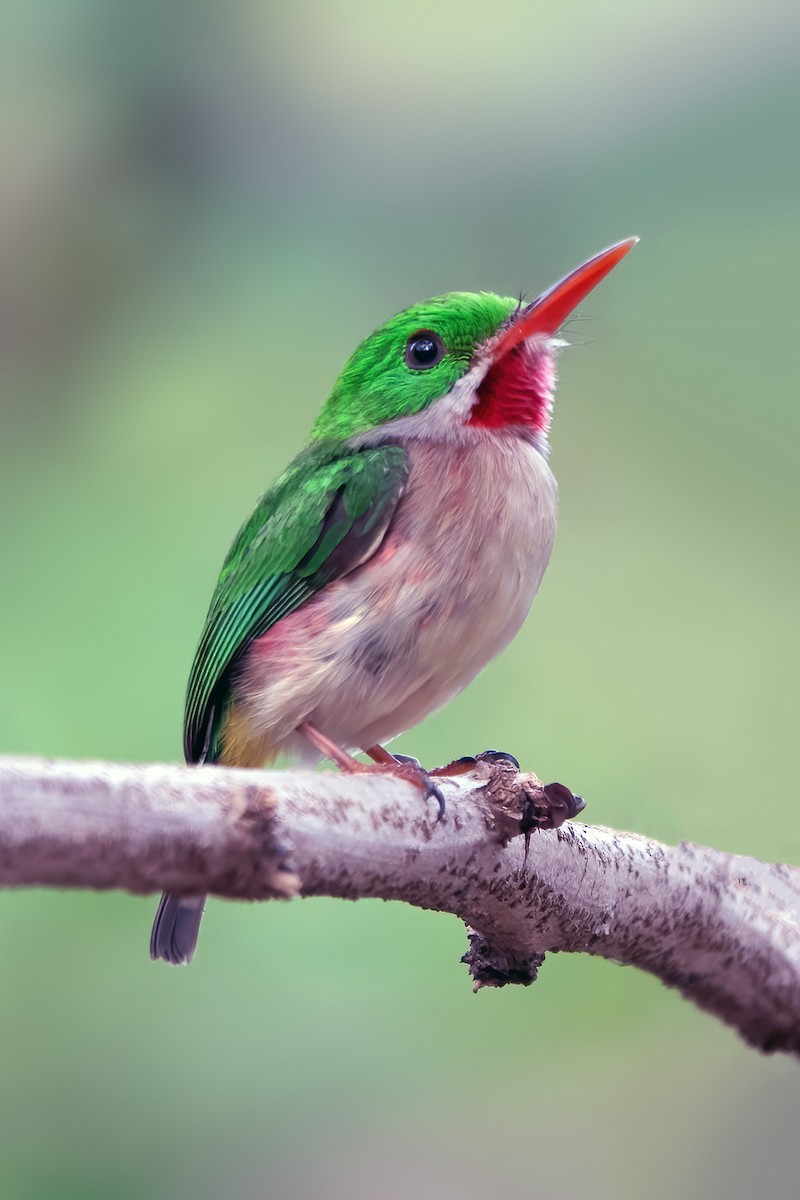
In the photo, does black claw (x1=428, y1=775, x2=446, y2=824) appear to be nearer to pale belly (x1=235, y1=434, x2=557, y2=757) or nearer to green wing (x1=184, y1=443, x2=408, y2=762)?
pale belly (x1=235, y1=434, x2=557, y2=757)

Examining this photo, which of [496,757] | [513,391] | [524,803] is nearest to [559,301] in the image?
[513,391]

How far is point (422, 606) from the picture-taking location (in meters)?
1.84

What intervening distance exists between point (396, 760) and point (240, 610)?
322 mm

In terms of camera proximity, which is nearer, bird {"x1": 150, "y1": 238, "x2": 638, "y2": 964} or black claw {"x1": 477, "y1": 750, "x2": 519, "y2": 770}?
black claw {"x1": 477, "y1": 750, "x2": 519, "y2": 770}

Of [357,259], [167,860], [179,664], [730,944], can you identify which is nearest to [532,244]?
[357,259]

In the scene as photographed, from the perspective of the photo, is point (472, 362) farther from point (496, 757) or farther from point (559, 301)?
point (496, 757)

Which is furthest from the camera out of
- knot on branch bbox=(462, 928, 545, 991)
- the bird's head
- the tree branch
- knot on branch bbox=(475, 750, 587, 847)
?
the bird's head

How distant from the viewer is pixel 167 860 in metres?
1.09

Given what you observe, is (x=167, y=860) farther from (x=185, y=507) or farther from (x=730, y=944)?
(x=185, y=507)

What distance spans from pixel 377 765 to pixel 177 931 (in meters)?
0.58

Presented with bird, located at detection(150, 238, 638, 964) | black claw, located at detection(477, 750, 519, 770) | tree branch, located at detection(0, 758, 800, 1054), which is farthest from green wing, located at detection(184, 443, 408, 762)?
tree branch, located at detection(0, 758, 800, 1054)

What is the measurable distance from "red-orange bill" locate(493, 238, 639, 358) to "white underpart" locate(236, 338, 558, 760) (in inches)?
6.7

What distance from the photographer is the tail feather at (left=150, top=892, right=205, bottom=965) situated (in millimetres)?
2141

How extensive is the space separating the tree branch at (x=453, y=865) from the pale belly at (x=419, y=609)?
30 cm
